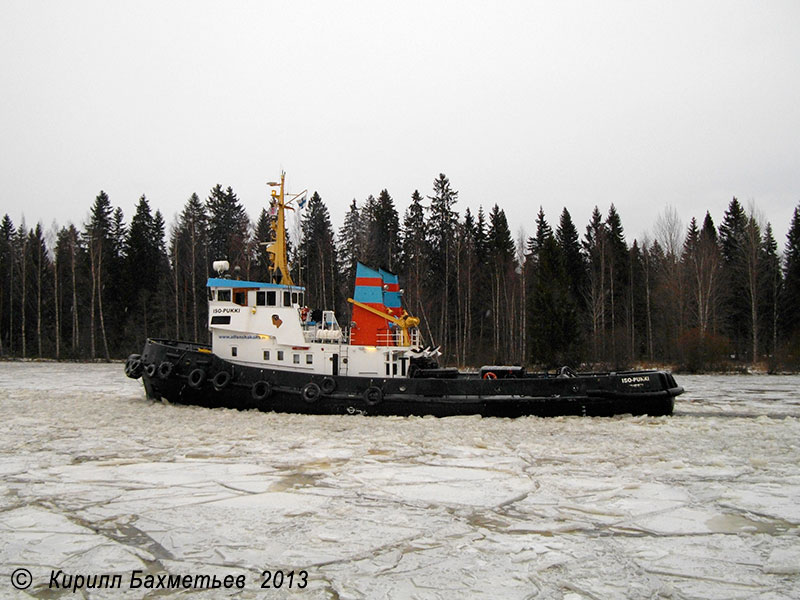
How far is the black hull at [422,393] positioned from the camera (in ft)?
44.4

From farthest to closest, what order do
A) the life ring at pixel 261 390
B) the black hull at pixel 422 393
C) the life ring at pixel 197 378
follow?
the life ring at pixel 197 378
the life ring at pixel 261 390
the black hull at pixel 422 393

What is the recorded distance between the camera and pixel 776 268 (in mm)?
38938

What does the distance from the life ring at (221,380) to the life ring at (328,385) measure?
2355mm

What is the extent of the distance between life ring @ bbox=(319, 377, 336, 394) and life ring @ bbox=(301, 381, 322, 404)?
13 cm

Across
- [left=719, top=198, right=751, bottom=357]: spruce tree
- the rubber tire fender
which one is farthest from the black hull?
[left=719, top=198, right=751, bottom=357]: spruce tree

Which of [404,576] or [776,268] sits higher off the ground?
[776,268]

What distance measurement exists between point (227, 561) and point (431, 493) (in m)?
2.82

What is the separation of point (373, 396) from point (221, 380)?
3.86 m

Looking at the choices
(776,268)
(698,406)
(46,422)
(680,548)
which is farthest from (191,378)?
(776,268)

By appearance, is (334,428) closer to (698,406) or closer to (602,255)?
(698,406)

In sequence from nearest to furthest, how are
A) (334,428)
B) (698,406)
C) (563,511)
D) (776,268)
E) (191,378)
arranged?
(563,511) → (334,428) → (191,378) → (698,406) → (776,268)

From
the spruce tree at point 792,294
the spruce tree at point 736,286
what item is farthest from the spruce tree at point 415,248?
the spruce tree at point 792,294

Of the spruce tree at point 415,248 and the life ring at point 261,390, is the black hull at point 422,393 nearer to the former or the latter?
the life ring at point 261,390

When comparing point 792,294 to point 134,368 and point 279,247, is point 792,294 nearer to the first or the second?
point 279,247
